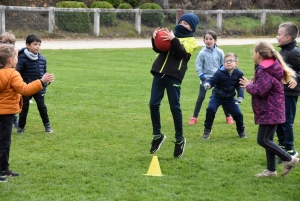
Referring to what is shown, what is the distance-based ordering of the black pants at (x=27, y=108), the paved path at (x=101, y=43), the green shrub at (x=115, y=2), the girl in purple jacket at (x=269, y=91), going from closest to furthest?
the girl in purple jacket at (x=269, y=91)
the black pants at (x=27, y=108)
the paved path at (x=101, y=43)
the green shrub at (x=115, y=2)

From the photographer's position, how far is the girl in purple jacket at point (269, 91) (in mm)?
6176

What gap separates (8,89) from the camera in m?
6.16

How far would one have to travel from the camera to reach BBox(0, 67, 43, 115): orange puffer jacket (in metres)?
6.06

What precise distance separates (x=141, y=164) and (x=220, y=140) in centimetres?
205

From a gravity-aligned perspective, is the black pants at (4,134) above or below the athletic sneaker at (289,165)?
above

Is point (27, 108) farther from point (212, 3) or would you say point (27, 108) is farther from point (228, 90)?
point (212, 3)

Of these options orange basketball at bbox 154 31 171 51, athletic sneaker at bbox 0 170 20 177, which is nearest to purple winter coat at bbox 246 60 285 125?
orange basketball at bbox 154 31 171 51

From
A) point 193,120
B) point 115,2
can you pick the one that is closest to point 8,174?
point 193,120

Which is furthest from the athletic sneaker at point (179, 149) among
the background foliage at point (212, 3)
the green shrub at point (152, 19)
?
the background foliage at point (212, 3)

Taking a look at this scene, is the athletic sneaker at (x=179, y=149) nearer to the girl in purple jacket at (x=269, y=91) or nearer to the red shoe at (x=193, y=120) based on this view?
the girl in purple jacket at (x=269, y=91)

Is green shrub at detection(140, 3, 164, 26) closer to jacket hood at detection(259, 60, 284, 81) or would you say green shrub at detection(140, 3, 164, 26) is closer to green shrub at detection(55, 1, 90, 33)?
green shrub at detection(55, 1, 90, 33)

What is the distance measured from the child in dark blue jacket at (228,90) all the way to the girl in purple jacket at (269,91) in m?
2.22

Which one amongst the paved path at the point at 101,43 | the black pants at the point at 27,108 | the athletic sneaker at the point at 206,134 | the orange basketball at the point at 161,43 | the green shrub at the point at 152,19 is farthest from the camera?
the green shrub at the point at 152,19

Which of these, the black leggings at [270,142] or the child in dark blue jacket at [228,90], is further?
the child in dark blue jacket at [228,90]
